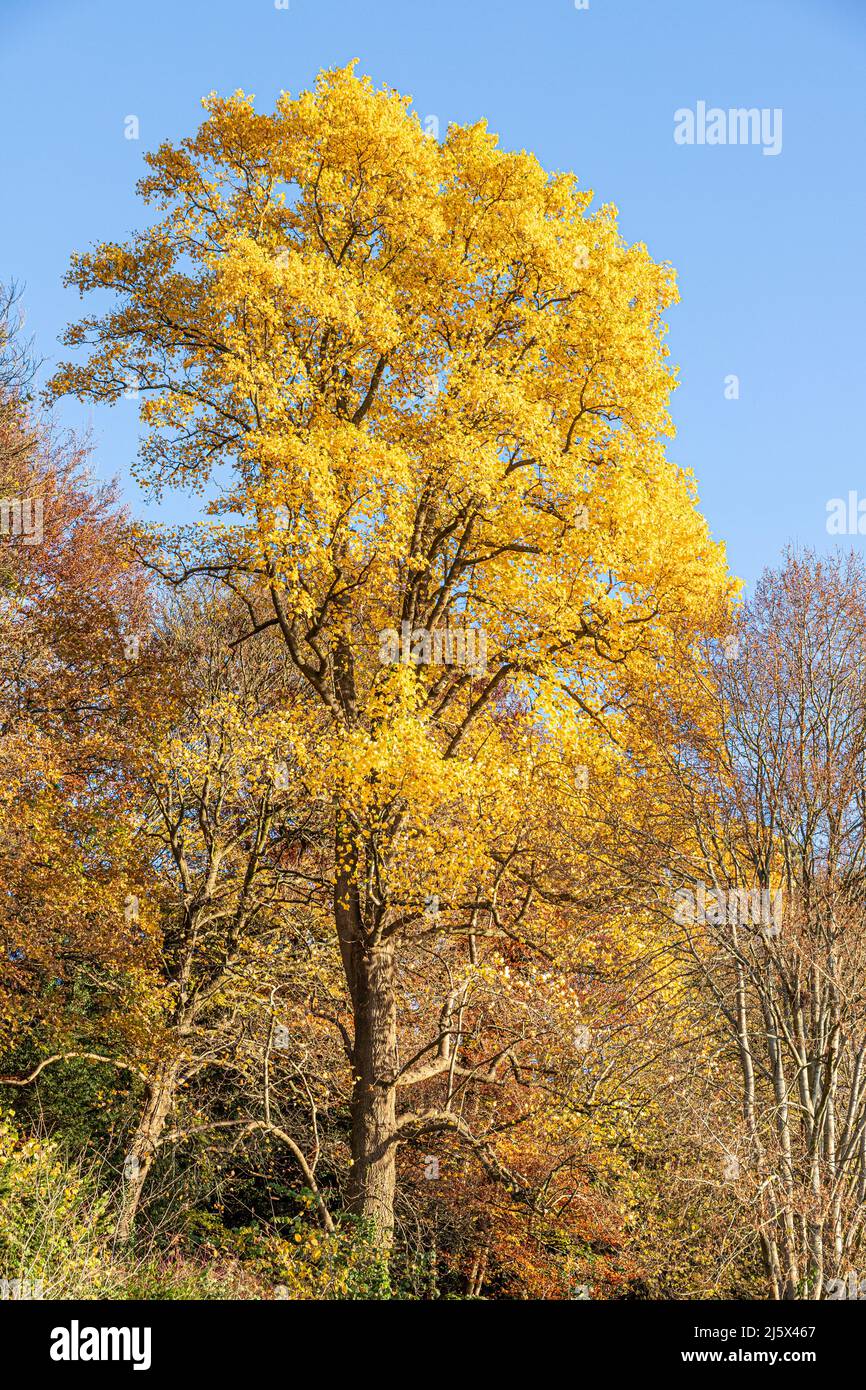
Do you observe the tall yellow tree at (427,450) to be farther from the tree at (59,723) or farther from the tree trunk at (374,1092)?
the tree at (59,723)

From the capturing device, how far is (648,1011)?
542 inches

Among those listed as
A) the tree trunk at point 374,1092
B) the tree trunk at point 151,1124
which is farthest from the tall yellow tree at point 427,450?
the tree trunk at point 151,1124

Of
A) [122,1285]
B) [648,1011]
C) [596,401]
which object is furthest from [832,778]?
[122,1285]

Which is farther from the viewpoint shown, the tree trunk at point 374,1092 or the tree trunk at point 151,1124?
the tree trunk at point 151,1124

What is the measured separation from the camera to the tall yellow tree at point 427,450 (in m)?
13.2

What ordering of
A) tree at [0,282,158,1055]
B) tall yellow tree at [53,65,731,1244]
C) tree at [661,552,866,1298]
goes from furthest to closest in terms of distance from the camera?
tree at [0,282,158,1055]
tall yellow tree at [53,65,731,1244]
tree at [661,552,866,1298]

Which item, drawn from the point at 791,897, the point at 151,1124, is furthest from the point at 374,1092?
the point at 791,897

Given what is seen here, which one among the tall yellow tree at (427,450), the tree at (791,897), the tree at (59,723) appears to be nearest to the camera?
the tree at (791,897)

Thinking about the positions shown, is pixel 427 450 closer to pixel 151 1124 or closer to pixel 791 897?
pixel 791 897

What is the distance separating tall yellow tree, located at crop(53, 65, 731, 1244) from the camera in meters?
13.2

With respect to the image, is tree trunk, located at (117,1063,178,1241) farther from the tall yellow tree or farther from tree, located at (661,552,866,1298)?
tree, located at (661,552,866,1298)

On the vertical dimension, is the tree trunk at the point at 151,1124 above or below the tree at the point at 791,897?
below

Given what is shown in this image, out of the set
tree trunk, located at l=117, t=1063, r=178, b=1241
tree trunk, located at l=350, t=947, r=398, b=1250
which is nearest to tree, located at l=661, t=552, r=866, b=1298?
tree trunk, located at l=350, t=947, r=398, b=1250
